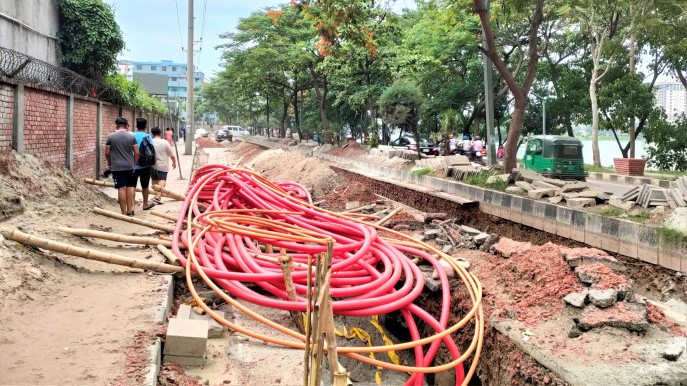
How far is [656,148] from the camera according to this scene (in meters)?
23.0

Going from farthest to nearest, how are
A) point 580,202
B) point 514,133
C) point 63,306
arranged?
point 514,133 → point 580,202 → point 63,306

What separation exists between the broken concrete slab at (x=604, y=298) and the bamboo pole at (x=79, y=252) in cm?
378

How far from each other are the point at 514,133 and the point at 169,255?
9.07 m

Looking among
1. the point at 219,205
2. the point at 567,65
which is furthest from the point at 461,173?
the point at 567,65

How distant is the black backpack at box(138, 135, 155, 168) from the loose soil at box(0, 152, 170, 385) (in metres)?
1.80

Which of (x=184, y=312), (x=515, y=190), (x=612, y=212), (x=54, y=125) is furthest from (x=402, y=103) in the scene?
(x=184, y=312)

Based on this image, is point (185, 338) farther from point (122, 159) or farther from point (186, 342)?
point (122, 159)

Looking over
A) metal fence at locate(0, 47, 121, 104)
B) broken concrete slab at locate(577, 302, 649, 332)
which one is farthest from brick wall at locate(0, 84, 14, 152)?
broken concrete slab at locate(577, 302, 649, 332)

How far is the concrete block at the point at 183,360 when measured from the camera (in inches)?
160

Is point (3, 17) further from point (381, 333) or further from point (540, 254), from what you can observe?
point (540, 254)

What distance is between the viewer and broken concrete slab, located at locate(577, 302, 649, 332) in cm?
470

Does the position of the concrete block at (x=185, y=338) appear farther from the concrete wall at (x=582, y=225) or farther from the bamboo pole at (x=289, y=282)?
the concrete wall at (x=582, y=225)

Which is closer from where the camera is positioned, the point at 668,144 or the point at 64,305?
the point at 64,305

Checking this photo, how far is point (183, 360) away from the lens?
13.5 feet
